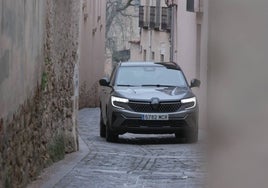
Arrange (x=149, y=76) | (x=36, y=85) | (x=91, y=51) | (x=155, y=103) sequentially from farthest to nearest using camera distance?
(x=91, y=51), (x=149, y=76), (x=155, y=103), (x=36, y=85)

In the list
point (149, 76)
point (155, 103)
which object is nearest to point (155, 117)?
point (155, 103)

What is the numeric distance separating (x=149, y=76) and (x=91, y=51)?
1894 centimetres

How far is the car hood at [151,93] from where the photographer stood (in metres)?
14.9

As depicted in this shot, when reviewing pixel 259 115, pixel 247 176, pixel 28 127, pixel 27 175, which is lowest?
pixel 27 175

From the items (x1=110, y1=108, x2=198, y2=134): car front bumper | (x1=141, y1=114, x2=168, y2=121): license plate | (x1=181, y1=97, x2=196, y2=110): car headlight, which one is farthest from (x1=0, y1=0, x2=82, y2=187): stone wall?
(x1=181, y1=97, x2=196, y2=110): car headlight

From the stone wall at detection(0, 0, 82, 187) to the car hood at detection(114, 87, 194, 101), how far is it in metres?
1.77

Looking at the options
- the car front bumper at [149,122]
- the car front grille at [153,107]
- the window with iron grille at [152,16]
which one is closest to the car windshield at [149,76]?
the car front grille at [153,107]

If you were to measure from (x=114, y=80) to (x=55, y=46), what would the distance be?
15.7 ft

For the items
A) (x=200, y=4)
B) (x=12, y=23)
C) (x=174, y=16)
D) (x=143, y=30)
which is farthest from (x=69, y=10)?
(x=143, y=30)

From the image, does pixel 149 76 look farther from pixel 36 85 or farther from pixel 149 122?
pixel 36 85

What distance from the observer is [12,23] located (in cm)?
754

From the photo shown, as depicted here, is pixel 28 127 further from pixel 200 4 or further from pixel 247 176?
pixel 200 4

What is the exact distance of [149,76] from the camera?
1602 cm

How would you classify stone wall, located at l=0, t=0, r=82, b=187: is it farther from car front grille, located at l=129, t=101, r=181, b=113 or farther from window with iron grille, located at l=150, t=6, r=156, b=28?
window with iron grille, located at l=150, t=6, r=156, b=28
